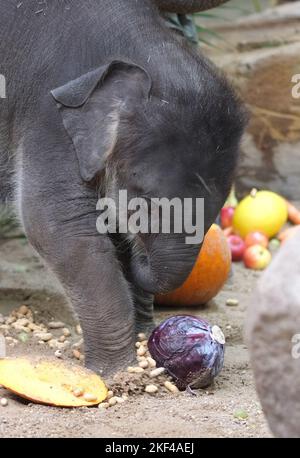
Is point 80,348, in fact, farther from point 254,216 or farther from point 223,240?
point 254,216

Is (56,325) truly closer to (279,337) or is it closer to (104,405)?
(104,405)

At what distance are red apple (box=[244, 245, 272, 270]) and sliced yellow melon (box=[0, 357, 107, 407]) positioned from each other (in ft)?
7.68

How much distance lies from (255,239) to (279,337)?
3.77 m

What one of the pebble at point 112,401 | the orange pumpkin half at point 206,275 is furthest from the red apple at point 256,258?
the pebble at point 112,401

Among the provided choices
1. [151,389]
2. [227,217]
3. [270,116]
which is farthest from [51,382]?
[270,116]

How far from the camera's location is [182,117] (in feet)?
12.5

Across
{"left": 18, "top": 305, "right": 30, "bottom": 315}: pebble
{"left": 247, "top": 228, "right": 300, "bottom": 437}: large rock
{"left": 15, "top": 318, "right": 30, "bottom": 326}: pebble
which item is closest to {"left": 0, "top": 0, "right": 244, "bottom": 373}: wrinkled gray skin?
{"left": 15, "top": 318, "right": 30, "bottom": 326}: pebble

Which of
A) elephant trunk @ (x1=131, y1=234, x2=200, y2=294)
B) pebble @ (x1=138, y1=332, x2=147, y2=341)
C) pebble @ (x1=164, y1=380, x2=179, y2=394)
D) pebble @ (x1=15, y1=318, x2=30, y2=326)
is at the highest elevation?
elephant trunk @ (x1=131, y1=234, x2=200, y2=294)

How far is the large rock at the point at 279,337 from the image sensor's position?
2.48 m

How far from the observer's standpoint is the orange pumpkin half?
504 centimetres

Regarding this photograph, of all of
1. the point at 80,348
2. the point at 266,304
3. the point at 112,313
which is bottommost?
the point at 80,348

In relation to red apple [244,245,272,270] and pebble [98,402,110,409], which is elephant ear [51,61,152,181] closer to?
pebble [98,402,110,409]

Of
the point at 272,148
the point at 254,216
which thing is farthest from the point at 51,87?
the point at 272,148

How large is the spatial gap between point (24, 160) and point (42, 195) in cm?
18
